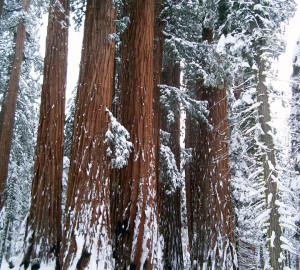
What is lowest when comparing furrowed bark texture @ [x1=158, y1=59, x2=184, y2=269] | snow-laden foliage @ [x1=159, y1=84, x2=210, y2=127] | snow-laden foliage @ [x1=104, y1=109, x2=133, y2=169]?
furrowed bark texture @ [x1=158, y1=59, x2=184, y2=269]

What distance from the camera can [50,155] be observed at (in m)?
5.55

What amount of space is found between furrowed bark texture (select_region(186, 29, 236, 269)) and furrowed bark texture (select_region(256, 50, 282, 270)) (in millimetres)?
1615

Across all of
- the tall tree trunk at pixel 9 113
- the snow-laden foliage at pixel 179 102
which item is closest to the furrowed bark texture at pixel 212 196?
the snow-laden foliage at pixel 179 102

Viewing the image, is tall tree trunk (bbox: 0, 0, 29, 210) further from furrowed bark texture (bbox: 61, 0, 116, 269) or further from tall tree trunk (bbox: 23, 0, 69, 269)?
furrowed bark texture (bbox: 61, 0, 116, 269)

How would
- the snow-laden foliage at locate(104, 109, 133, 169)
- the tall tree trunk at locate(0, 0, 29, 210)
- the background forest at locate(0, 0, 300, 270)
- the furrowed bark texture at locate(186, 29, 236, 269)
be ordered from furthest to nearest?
the tall tree trunk at locate(0, 0, 29, 210) < the furrowed bark texture at locate(186, 29, 236, 269) < the snow-laden foliage at locate(104, 109, 133, 169) < the background forest at locate(0, 0, 300, 270)

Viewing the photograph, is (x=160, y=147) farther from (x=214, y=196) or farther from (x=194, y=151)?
(x=214, y=196)

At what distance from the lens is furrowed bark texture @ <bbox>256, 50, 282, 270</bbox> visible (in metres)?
4.51

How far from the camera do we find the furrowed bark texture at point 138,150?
513 centimetres

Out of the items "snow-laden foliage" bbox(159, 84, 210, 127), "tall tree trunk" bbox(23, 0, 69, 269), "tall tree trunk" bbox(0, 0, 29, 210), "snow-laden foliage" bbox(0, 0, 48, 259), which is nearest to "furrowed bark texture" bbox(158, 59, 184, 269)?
"snow-laden foliage" bbox(159, 84, 210, 127)

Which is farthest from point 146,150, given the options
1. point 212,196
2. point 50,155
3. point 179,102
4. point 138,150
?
point 179,102

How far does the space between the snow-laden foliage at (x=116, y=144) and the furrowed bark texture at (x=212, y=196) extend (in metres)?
2.66

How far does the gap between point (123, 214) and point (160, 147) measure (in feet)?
9.00

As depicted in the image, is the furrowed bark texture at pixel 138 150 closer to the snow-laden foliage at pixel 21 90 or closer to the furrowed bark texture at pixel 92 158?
the furrowed bark texture at pixel 92 158

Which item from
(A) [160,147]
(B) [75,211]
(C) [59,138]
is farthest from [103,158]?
(A) [160,147]
